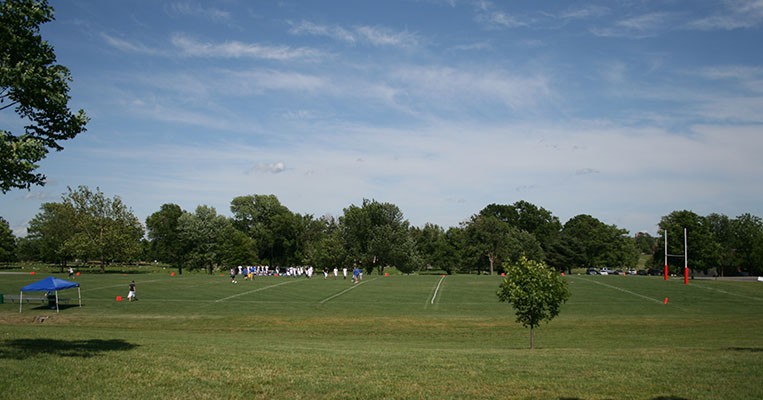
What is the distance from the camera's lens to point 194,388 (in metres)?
12.2

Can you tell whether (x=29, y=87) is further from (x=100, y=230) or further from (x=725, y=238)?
(x=725, y=238)

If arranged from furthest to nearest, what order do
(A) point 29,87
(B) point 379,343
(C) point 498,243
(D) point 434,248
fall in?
(D) point 434,248
(C) point 498,243
(B) point 379,343
(A) point 29,87

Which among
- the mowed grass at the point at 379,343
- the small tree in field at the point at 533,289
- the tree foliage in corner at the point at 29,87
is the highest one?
the tree foliage in corner at the point at 29,87

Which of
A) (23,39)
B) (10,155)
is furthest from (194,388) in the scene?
(23,39)

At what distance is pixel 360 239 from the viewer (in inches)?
4668

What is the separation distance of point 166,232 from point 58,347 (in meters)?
118

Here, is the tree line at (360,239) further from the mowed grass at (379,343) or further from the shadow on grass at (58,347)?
the shadow on grass at (58,347)

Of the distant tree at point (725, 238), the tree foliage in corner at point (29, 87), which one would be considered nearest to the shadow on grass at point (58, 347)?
the tree foliage in corner at point (29, 87)

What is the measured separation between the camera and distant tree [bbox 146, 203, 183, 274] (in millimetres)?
124938

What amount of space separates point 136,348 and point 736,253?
144 meters

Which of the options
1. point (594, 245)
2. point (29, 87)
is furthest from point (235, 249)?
point (29, 87)

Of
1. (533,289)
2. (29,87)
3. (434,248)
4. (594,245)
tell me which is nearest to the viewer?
(29,87)

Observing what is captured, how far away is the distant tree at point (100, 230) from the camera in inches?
3597

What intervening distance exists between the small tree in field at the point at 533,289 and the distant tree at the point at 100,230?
3301 inches
